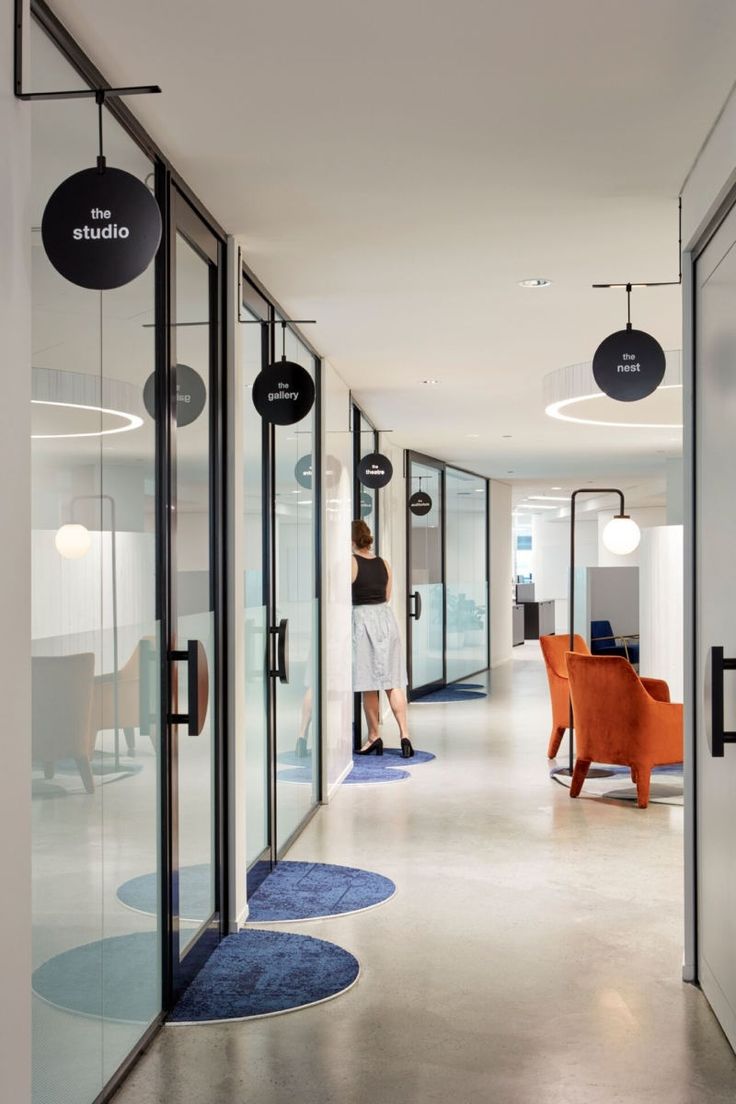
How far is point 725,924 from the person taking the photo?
3.60 m

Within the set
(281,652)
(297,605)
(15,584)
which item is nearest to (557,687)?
(297,605)

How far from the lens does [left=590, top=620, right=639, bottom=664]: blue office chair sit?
16.1m

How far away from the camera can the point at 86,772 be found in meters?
2.97

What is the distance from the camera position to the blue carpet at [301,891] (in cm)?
425

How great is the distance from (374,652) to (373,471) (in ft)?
4.88

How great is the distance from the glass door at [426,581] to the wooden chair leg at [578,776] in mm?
5259

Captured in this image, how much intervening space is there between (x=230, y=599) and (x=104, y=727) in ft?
5.09

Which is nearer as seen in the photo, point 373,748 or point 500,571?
point 373,748

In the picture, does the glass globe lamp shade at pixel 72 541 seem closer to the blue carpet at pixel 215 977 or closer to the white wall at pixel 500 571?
the blue carpet at pixel 215 977

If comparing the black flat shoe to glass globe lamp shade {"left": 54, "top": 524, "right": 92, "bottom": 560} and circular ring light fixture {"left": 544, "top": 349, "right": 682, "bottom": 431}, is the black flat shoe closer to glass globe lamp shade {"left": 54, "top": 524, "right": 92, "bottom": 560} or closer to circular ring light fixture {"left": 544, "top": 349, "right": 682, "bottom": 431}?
circular ring light fixture {"left": 544, "top": 349, "right": 682, "bottom": 431}

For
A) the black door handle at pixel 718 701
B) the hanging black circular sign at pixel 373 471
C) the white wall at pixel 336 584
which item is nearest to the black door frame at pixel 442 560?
the hanging black circular sign at pixel 373 471

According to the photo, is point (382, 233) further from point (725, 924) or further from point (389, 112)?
point (725, 924)

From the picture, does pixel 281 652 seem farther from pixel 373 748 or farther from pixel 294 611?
pixel 373 748

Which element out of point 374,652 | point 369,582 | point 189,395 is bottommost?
point 374,652
